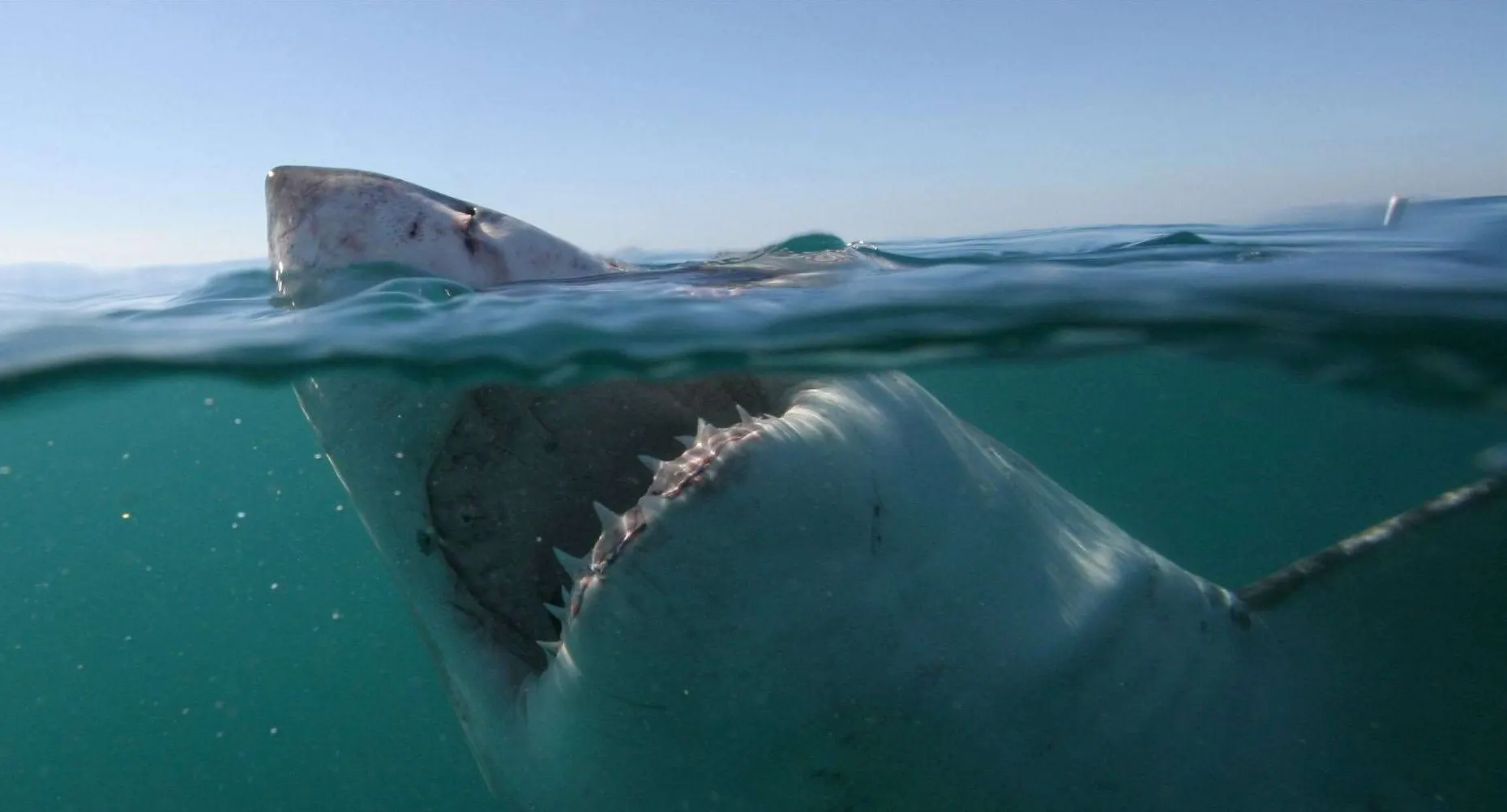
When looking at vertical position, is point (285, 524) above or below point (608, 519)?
below

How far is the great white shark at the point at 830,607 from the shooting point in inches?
85.7

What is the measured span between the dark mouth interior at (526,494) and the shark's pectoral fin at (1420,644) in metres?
1.97

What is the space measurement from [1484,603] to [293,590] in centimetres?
4543

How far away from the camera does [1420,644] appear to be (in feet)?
10.0

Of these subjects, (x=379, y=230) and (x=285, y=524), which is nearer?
(x=379, y=230)

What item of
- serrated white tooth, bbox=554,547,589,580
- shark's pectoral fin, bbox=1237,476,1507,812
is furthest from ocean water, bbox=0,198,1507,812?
serrated white tooth, bbox=554,547,589,580

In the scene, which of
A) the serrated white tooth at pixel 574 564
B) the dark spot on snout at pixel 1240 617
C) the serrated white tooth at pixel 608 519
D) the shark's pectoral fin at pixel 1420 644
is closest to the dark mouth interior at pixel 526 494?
the serrated white tooth at pixel 574 564

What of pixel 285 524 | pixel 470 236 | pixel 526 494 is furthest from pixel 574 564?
pixel 285 524

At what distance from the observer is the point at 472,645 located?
2896 mm

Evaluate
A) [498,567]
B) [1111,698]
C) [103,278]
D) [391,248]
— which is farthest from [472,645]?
[103,278]

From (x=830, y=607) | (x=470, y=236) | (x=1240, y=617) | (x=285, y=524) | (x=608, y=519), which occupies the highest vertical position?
(x=470, y=236)

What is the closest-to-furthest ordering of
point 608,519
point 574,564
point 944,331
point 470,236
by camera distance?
point 608,519
point 574,564
point 470,236
point 944,331

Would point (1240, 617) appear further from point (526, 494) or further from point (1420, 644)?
point (526, 494)

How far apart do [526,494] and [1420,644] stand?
115 inches
